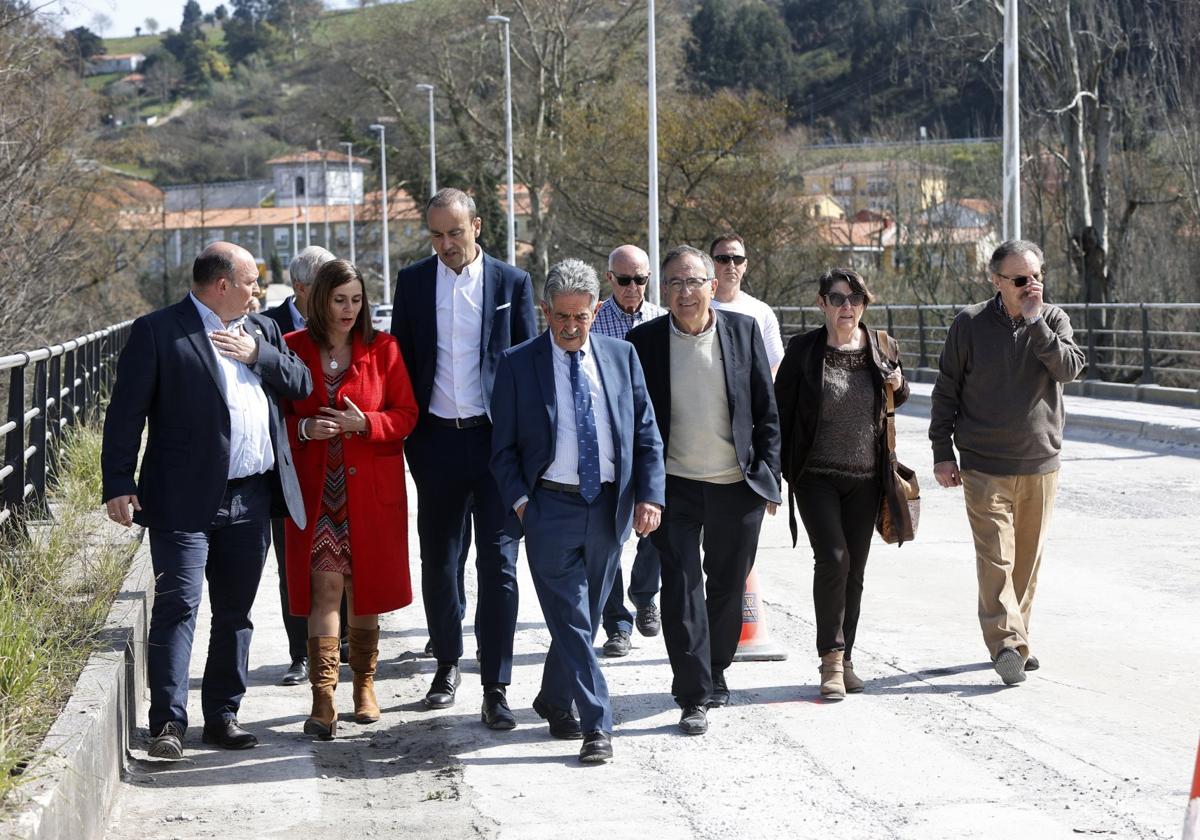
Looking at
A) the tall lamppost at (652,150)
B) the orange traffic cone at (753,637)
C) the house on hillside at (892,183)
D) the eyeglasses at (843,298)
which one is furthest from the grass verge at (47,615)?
the house on hillside at (892,183)

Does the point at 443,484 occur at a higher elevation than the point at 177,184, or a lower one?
lower

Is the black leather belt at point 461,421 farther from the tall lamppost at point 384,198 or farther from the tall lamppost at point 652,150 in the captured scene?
the tall lamppost at point 384,198

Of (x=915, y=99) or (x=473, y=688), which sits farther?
(x=915, y=99)

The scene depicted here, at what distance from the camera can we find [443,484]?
7.15 metres

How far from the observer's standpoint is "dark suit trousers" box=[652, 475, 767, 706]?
6.75 metres

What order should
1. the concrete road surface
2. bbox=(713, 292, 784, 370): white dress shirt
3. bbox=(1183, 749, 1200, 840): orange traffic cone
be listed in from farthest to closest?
bbox=(713, 292, 784, 370): white dress shirt → the concrete road surface → bbox=(1183, 749, 1200, 840): orange traffic cone

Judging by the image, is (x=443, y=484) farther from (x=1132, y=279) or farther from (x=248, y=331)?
(x=1132, y=279)

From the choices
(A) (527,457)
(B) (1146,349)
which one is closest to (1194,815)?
(A) (527,457)

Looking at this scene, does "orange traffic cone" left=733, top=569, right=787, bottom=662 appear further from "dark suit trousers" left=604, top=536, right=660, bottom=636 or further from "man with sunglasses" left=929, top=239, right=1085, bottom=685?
"man with sunglasses" left=929, top=239, right=1085, bottom=685

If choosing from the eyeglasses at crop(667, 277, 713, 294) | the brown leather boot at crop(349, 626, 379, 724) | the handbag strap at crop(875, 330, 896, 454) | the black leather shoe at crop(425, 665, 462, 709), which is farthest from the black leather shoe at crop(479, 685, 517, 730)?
the handbag strap at crop(875, 330, 896, 454)

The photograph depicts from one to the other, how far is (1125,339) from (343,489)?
71.8 feet

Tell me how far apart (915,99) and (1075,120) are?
90307 mm

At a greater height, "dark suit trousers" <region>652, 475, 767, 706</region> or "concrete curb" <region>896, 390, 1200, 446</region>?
"dark suit trousers" <region>652, 475, 767, 706</region>

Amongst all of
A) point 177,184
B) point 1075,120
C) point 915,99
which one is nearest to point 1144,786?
point 1075,120
